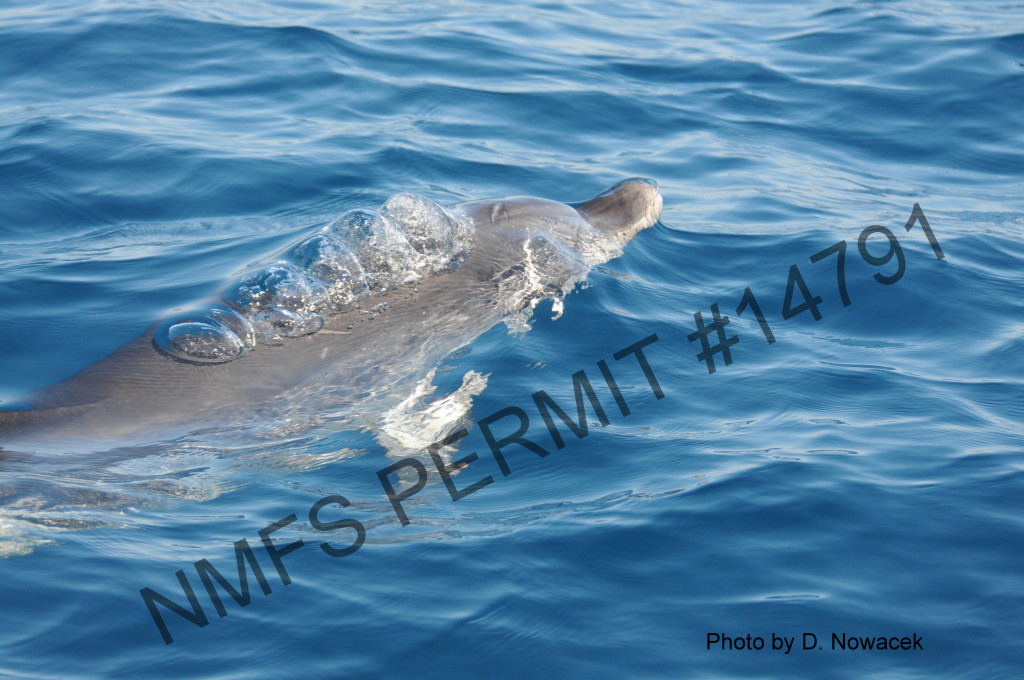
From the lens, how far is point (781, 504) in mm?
6059

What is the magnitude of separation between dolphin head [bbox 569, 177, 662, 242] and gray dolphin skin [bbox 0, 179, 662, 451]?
69 mm

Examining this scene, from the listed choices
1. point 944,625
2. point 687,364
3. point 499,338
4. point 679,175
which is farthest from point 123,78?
point 944,625

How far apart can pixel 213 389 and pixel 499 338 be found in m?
2.39

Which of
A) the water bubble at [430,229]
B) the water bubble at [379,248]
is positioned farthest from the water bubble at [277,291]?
the water bubble at [430,229]

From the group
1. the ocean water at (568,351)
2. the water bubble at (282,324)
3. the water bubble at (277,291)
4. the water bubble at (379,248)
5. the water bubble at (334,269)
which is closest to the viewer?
the ocean water at (568,351)

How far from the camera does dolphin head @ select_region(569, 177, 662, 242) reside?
379 inches

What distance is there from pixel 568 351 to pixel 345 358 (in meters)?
1.89

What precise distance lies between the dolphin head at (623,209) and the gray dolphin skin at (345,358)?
7 cm

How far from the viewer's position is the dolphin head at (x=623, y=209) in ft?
31.6

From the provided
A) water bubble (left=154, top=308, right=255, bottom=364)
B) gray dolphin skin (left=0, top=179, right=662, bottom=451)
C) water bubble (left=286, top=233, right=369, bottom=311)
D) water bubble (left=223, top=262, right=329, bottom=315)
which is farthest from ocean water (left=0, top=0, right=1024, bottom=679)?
water bubble (left=223, top=262, right=329, bottom=315)

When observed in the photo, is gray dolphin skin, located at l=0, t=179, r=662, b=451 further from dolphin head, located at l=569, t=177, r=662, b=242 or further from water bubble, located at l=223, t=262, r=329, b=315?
water bubble, located at l=223, t=262, r=329, b=315

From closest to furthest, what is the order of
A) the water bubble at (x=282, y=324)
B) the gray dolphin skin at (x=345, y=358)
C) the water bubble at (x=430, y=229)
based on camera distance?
the gray dolphin skin at (x=345, y=358)
the water bubble at (x=282, y=324)
the water bubble at (x=430, y=229)

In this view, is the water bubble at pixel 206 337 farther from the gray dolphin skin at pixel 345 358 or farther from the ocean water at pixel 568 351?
the ocean water at pixel 568 351

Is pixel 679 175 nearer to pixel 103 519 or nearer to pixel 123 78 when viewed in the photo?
pixel 123 78
